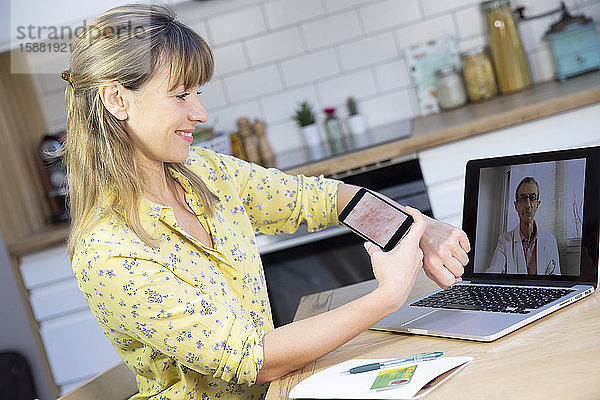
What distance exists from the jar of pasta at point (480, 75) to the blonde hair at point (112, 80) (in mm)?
1794

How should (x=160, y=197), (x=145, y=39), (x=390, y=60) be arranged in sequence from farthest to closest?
(x=390, y=60) → (x=160, y=197) → (x=145, y=39)

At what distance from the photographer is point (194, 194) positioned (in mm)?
1382

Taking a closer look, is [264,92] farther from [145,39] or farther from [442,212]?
[145,39]

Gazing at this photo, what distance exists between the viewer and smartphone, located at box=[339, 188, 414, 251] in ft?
3.73

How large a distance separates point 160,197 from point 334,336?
0.47m

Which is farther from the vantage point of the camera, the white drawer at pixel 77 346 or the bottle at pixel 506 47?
the bottle at pixel 506 47

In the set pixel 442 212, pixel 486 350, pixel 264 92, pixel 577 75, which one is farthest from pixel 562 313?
pixel 264 92

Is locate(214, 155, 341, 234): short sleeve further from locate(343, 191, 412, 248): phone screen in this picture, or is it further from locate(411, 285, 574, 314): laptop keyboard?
locate(411, 285, 574, 314): laptop keyboard

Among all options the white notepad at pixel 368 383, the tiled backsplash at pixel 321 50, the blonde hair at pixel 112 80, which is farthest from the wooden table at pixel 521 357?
the tiled backsplash at pixel 321 50

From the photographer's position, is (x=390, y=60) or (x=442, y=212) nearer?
(x=442, y=212)

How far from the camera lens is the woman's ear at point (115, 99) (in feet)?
3.93

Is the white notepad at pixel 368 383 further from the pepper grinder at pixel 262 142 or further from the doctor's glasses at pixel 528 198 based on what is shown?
the pepper grinder at pixel 262 142

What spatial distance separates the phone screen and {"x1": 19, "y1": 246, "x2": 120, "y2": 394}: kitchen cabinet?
1.64m

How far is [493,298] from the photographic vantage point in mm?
1089
